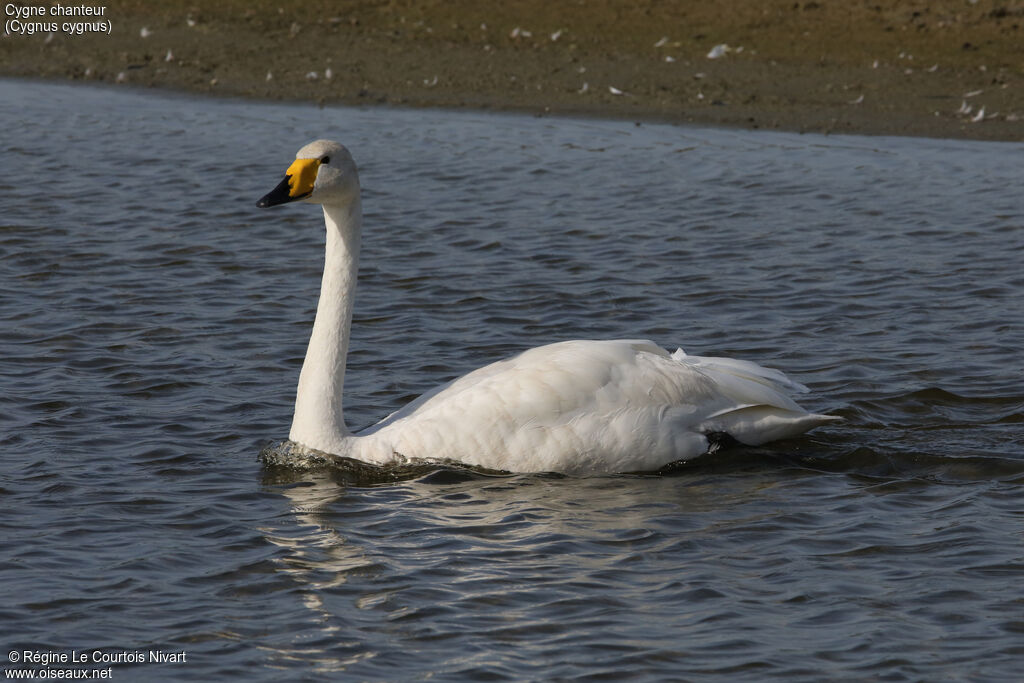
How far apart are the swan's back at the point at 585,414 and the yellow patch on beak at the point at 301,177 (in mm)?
1128

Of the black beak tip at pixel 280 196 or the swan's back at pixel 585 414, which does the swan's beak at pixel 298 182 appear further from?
the swan's back at pixel 585 414

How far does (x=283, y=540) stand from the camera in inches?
230

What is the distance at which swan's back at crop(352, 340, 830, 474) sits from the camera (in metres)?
6.57

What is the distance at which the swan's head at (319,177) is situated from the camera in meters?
6.69

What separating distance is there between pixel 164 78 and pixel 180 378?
→ 9.97m

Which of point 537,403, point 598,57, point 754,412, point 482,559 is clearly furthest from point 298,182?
point 598,57

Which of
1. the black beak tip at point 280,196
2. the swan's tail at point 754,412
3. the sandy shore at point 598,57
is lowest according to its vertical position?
the swan's tail at point 754,412

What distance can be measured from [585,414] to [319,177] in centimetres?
165

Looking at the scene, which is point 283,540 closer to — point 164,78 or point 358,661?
point 358,661

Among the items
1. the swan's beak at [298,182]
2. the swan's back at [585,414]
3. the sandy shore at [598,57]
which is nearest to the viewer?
the swan's back at [585,414]

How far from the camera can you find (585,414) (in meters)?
6.61

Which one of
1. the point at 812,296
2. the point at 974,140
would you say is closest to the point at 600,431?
the point at 812,296

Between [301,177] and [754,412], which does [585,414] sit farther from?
[301,177]

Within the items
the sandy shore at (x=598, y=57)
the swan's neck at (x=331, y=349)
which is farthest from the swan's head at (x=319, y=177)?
the sandy shore at (x=598, y=57)
